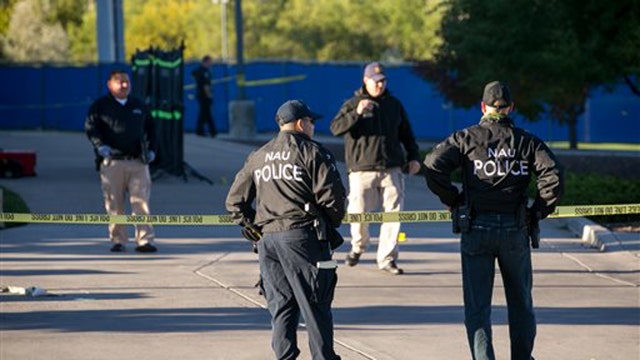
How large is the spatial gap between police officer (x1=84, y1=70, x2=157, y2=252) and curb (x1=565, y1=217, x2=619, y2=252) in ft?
15.7

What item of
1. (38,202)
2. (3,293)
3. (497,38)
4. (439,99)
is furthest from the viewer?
(439,99)

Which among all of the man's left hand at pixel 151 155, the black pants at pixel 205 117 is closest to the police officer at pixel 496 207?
the man's left hand at pixel 151 155

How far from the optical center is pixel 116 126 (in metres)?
15.3

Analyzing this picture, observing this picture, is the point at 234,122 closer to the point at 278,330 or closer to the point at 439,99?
the point at 439,99

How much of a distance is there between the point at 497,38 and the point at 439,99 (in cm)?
1488

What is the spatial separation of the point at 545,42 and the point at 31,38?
4798 cm

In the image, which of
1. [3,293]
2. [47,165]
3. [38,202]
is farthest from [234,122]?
[3,293]

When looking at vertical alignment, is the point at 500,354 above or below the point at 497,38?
below

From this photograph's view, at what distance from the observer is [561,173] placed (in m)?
9.25

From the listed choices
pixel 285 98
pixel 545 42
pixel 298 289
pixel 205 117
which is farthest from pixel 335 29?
pixel 298 289

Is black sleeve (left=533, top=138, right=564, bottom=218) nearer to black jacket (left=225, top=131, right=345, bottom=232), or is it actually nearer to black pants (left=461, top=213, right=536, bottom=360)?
black pants (left=461, top=213, right=536, bottom=360)

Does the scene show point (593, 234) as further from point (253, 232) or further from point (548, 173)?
point (253, 232)

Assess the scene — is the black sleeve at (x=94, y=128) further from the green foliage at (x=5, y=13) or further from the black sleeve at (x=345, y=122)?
the green foliage at (x=5, y=13)

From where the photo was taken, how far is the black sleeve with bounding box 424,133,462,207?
30.4 feet
